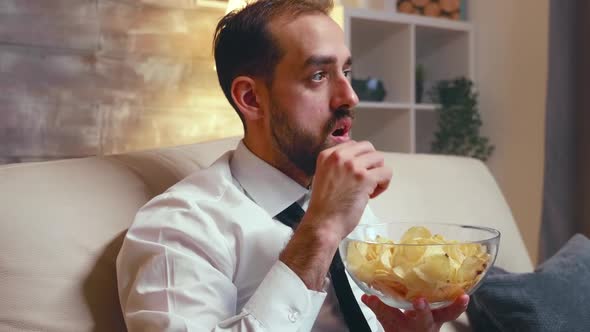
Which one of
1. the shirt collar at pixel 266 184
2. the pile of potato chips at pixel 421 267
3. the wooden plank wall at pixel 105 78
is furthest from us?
the wooden plank wall at pixel 105 78

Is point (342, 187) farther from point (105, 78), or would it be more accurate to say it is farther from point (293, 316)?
point (105, 78)

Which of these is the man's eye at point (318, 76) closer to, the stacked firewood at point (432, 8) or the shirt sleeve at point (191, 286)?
the shirt sleeve at point (191, 286)

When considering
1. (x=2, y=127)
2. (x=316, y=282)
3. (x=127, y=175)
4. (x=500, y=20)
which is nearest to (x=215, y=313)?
(x=316, y=282)

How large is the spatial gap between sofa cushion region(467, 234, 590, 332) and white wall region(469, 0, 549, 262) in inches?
51.6

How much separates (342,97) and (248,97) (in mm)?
196

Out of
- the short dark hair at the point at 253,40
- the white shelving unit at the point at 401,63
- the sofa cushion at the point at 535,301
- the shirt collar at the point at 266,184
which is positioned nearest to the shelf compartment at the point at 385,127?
the white shelving unit at the point at 401,63

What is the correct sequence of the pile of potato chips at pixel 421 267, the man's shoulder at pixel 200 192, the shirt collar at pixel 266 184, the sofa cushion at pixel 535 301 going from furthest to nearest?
the sofa cushion at pixel 535 301, the shirt collar at pixel 266 184, the man's shoulder at pixel 200 192, the pile of potato chips at pixel 421 267

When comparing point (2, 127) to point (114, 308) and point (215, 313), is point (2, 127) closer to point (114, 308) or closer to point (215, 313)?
point (114, 308)

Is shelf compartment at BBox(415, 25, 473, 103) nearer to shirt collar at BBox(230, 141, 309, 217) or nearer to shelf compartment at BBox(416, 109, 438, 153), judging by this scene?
shelf compartment at BBox(416, 109, 438, 153)

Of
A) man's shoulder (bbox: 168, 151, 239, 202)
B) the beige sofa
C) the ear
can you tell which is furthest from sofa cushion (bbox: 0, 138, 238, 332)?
the ear

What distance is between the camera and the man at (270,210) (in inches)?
36.0

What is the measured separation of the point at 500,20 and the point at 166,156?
6.61ft

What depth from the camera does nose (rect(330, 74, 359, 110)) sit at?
117cm

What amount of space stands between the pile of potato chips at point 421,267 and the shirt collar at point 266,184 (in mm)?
337
